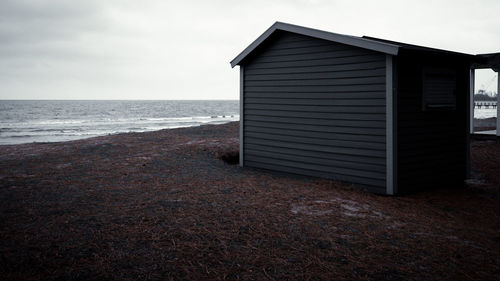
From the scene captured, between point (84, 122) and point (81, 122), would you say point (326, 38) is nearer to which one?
point (84, 122)

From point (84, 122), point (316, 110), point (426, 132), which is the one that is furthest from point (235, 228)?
point (84, 122)

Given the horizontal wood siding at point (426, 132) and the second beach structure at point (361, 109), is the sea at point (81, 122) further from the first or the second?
the horizontal wood siding at point (426, 132)

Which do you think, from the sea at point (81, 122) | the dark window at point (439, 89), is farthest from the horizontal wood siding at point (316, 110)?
the sea at point (81, 122)

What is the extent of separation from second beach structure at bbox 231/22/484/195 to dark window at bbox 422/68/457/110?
23 millimetres

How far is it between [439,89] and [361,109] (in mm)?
2119

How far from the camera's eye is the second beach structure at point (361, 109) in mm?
7328

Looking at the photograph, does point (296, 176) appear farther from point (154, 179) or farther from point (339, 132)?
point (154, 179)

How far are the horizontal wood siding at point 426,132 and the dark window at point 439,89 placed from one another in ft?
0.37

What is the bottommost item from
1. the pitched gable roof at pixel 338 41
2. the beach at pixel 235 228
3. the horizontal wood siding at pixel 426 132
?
the beach at pixel 235 228

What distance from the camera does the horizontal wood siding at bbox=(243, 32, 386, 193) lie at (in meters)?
7.52

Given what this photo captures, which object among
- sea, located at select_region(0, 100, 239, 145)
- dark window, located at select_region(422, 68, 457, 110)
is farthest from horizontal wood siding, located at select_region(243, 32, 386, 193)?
sea, located at select_region(0, 100, 239, 145)

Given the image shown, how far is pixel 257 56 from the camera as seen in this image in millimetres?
10234

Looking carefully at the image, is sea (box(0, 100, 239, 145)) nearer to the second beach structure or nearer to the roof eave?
the roof eave

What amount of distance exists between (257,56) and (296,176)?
3661 mm
